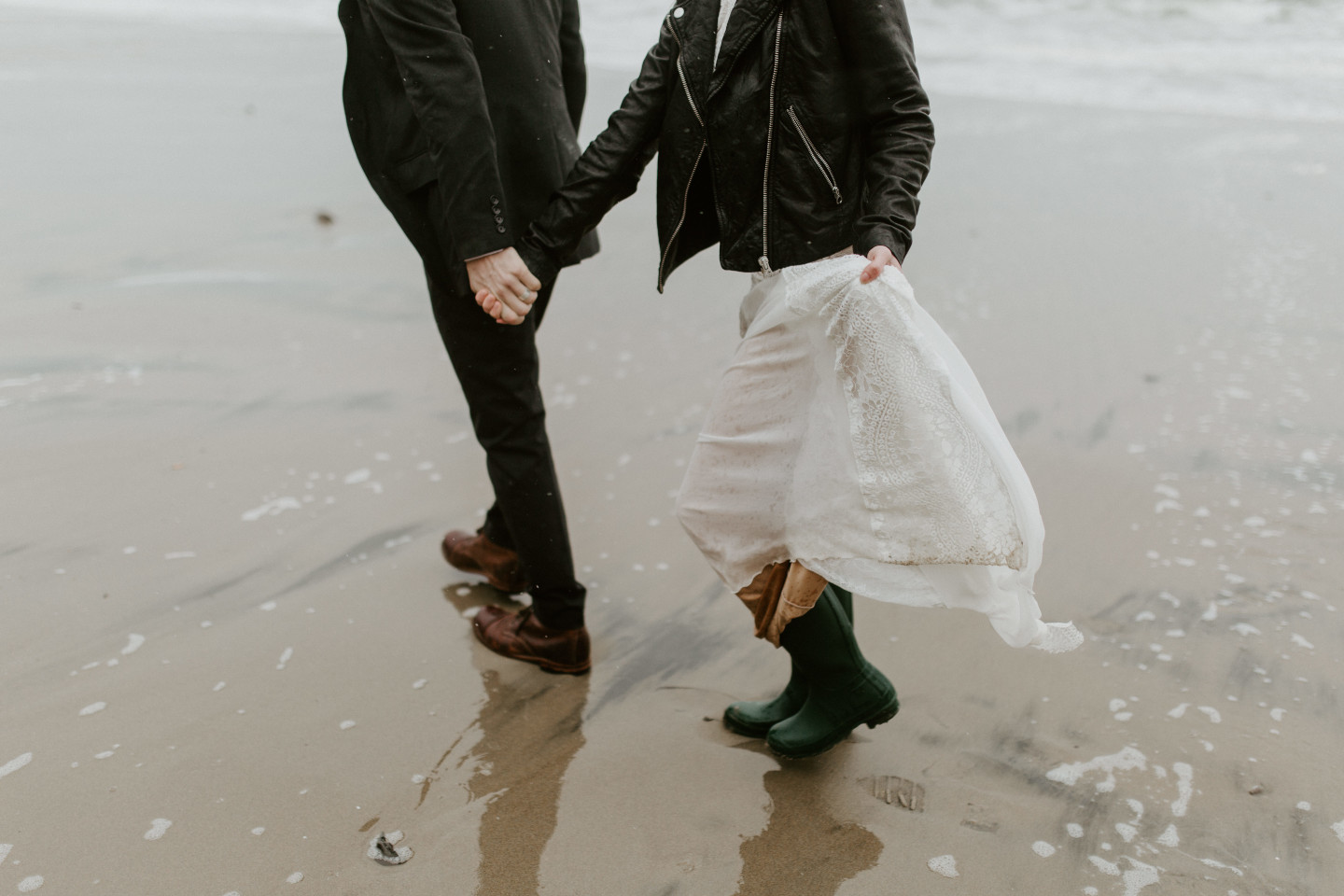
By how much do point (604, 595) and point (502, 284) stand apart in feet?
3.26

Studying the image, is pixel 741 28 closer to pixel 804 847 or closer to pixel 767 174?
pixel 767 174

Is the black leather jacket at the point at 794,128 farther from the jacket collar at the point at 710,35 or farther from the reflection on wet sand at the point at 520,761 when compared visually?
the reflection on wet sand at the point at 520,761

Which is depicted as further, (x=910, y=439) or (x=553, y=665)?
(x=553, y=665)

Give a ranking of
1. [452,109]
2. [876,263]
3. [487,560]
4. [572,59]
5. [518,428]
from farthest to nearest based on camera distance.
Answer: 1. [487,560]
2. [572,59]
3. [518,428]
4. [452,109]
5. [876,263]

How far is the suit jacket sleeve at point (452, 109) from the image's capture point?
2.00 metres

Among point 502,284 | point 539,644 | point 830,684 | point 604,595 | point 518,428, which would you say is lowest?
point 604,595

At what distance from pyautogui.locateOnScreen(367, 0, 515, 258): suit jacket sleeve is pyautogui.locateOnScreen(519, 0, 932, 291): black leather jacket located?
0.35 m

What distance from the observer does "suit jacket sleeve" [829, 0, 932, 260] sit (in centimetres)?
178

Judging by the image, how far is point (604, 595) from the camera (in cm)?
277

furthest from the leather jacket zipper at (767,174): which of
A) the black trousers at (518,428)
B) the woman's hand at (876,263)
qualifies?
the black trousers at (518,428)

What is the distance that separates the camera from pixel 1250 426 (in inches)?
137

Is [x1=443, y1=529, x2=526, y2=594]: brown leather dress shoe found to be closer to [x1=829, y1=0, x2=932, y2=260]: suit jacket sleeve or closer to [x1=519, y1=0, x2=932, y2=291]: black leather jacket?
[x1=519, y1=0, x2=932, y2=291]: black leather jacket

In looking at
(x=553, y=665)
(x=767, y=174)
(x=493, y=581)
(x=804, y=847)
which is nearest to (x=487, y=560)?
(x=493, y=581)

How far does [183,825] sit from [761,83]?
1672 mm
